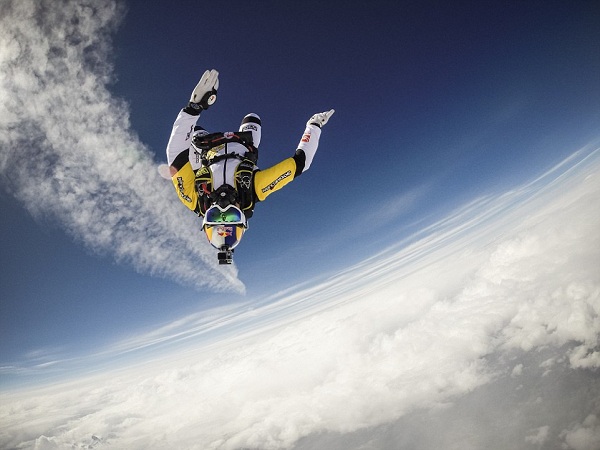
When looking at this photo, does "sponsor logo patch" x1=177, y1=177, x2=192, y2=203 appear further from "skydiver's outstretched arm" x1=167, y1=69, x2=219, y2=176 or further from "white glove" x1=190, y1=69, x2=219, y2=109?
"white glove" x1=190, y1=69, x2=219, y2=109

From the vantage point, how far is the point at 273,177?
2.54 meters

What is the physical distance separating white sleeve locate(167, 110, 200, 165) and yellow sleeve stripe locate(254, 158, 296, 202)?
664 mm

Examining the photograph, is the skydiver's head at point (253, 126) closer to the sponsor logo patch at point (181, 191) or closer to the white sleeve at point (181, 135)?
the white sleeve at point (181, 135)

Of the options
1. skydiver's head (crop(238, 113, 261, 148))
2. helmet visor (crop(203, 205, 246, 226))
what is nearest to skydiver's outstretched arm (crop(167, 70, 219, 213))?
helmet visor (crop(203, 205, 246, 226))

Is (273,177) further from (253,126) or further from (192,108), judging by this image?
(192,108)

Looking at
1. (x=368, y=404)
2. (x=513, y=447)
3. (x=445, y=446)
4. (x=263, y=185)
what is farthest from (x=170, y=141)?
(x=368, y=404)

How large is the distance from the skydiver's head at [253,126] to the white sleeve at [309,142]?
43 cm

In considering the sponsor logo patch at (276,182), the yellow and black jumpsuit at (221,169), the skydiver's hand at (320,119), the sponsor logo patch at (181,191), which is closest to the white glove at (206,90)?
the yellow and black jumpsuit at (221,169)

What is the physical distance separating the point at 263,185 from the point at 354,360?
616ft

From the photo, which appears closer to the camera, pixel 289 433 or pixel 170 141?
pixel 170 141

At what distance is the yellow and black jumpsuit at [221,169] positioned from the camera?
2402 millimetres

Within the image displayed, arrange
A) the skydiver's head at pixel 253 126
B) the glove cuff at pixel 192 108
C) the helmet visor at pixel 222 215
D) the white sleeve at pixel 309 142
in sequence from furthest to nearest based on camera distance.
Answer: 1. the skydiver's head at pixel 253 126
2. the white sleeve at pixel 309 142
3. the glove cuff at pixel 192 108
4. the helmet visor at pixel 222 215

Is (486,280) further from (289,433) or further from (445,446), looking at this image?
(289,433)

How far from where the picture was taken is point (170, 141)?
8.18ft
